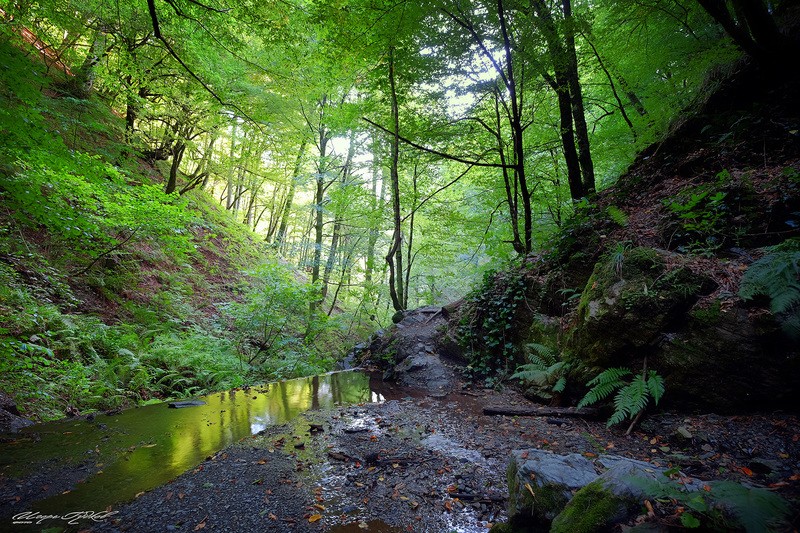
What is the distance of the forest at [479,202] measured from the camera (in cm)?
389

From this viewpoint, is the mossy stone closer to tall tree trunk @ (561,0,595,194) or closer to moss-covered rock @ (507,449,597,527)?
moss-covered rock @ (507,449,597,527)

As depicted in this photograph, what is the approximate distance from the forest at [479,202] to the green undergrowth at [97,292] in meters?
0.05

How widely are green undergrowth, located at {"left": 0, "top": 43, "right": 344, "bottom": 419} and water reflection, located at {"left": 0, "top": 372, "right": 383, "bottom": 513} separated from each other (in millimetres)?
910

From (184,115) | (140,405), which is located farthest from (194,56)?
(140,405)

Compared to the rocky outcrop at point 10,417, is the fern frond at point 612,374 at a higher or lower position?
lower

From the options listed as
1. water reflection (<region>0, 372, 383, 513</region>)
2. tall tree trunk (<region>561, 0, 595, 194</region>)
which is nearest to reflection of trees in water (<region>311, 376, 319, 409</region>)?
water reflection (<region>0, 372, 383, 513</region>)

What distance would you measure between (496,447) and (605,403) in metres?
1.54

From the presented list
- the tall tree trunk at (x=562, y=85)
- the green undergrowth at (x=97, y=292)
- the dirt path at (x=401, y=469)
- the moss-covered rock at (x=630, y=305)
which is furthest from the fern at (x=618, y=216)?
the green undergrowth at (x=97, y=292)

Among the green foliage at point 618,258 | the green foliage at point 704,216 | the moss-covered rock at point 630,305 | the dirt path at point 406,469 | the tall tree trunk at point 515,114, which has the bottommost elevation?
the dirt path at point 406,469

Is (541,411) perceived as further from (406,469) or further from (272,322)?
(272,322)

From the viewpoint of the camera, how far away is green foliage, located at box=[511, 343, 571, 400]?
472 centimetres

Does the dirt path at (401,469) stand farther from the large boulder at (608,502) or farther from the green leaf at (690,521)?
the green leaf at (690,521)

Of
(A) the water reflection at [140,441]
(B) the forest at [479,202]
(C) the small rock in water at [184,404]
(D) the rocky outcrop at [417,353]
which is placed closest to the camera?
(A) the water reflection at [140,441]

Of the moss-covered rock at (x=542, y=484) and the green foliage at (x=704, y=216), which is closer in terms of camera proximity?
the moss-covered rock at (x=542, y=484)
